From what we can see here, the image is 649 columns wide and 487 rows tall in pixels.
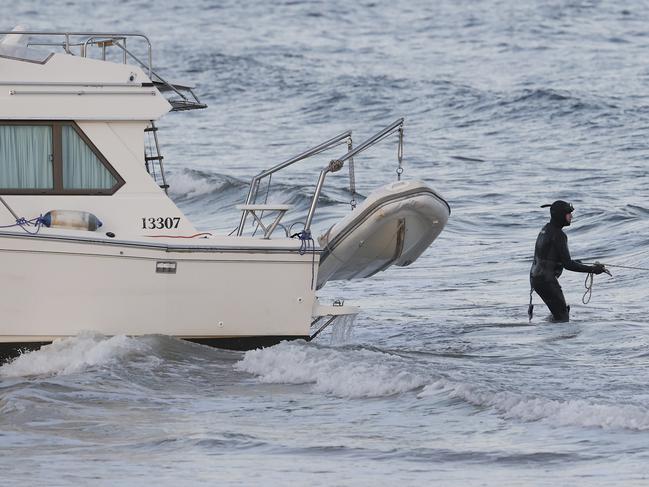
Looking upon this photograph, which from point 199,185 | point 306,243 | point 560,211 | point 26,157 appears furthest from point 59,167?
→ point 199,185

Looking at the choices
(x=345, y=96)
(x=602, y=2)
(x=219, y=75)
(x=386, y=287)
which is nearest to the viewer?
(x=386, y=287)

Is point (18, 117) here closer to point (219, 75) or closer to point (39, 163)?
point (39, 163)

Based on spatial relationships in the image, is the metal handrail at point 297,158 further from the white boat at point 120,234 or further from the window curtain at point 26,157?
the window curtain at point 26,157

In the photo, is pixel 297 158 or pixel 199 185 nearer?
pixel 297 158

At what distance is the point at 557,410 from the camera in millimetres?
11328

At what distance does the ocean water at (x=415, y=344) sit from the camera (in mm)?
10242

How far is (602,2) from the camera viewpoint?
5550 cm

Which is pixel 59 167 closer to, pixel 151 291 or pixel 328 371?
pixel 151 291

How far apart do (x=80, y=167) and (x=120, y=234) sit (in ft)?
2.28

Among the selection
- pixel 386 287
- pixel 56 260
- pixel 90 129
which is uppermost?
pixel 90 129

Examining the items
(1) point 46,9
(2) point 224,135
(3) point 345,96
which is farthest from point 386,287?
(1) point 46,9

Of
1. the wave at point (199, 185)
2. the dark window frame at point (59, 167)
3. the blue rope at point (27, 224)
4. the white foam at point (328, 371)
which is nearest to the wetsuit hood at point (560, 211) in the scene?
the white foam at point (328, 371)

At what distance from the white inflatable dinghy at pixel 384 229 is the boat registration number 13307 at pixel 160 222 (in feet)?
4.13

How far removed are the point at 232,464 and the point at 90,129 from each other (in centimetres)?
Answer: 381
